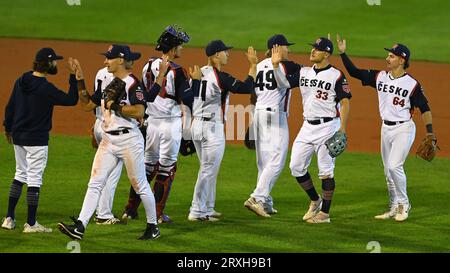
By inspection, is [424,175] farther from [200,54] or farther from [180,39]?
[200,54]

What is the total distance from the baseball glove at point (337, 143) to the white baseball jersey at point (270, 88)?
3.27ft

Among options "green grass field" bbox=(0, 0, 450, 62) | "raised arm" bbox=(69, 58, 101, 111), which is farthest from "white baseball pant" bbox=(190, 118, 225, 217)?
"green grass field" bbox=(0, 0, 450, 62)

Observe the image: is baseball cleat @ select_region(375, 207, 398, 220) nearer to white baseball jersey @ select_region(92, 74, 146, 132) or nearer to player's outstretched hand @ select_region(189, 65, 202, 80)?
player's outstretched hand @ select_region(189, 65, 202, 80)

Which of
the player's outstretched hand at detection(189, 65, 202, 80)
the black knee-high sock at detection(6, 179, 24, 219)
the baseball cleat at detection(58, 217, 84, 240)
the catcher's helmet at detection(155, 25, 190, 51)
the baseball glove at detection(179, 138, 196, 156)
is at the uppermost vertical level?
the catcher's helmet at detection(155, 25, 190, 51)

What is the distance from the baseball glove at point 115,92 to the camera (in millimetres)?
10750

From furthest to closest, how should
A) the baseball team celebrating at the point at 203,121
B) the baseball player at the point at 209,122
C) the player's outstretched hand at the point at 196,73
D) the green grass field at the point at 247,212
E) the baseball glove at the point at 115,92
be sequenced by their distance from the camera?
the baseball player at the point at 209,122, the player's outstretched hand at the point at 196,73, the baseball team celebrating at the point at 203,121, the green grass field at the point at 247,212, the baseball glove at the point at 115,92

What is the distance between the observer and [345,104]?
1202 centimetres

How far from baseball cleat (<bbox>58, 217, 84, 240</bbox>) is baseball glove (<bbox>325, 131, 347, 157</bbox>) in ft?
9.75

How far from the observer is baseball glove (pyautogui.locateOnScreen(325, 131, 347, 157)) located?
12.0 m

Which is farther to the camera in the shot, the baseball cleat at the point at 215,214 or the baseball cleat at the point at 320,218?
the baseball cleat at the point at 215,214

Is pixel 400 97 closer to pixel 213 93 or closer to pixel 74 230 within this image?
pixel 213 93

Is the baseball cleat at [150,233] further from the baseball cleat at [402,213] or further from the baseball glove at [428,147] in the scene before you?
the baseball glove at [428,147]

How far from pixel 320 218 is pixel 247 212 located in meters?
1.02

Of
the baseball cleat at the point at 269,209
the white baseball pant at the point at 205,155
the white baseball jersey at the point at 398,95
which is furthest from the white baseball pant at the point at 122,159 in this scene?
the white baseball jersey at the point at 398,95
